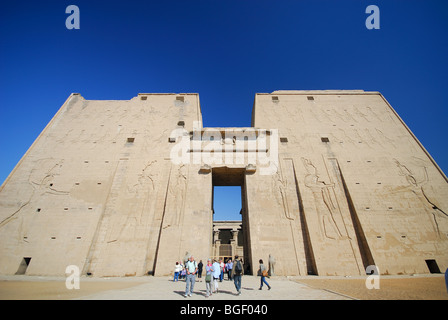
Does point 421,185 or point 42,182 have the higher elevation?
point 42,182

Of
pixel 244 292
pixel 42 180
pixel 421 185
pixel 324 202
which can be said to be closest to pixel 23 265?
pixel 42 180

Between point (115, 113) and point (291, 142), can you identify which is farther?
point (115, 113)


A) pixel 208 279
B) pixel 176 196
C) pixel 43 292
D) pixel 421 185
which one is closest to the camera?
pixel 43 292

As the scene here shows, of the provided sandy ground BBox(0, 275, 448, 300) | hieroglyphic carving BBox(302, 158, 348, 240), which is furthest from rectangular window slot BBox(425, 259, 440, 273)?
sandy ground BBox(0, 275, 448, 300)

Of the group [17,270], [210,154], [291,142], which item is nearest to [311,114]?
[291,142]

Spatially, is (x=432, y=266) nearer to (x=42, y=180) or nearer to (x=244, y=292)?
(x=244, y=292)

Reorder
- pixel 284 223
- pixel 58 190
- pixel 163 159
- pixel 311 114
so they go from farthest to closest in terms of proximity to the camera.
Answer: pixel 311 114, pixel 163 159, pixel 58 190, pixel 284 223

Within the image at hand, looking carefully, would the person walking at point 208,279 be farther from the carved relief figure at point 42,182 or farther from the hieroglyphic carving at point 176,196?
the carved relief figure at point 42,182

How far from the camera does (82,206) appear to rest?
11.7 metres

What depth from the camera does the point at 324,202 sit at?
11.8 metres

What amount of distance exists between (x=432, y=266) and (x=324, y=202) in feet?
18.5
